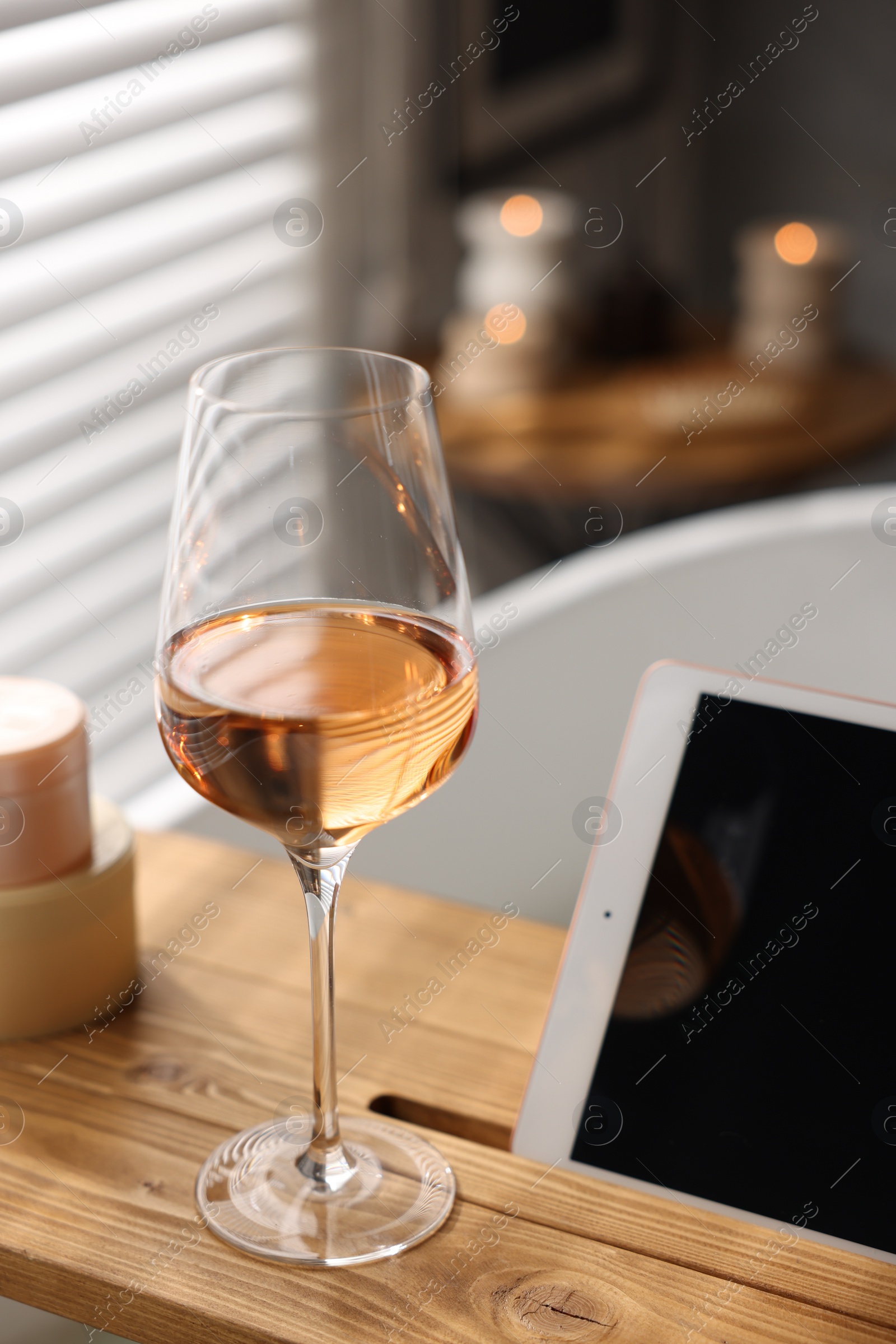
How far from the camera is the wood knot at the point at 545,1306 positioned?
0.43 meters

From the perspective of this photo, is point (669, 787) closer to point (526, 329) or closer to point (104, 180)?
point (104, 180)

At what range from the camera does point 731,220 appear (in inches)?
114

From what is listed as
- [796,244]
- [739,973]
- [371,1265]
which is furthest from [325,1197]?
[796,244]

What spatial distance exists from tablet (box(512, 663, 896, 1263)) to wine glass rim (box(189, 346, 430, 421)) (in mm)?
169

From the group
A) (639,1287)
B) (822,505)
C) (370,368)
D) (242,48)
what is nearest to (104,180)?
(242,48)

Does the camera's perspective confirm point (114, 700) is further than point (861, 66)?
No

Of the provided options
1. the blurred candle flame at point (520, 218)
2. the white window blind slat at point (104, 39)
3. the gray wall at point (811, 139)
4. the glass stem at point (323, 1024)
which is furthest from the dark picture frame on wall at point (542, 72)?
the glass stem at point (323, 1024)

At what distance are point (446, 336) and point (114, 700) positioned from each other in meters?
0.72

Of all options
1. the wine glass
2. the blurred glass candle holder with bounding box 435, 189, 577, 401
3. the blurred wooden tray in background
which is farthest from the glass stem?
the blurred glass candle holder with bounding box 435, 189, 577, 401

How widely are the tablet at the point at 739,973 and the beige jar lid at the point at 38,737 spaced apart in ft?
0.72

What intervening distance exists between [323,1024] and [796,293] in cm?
165

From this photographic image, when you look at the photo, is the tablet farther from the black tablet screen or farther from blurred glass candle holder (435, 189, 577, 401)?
blurred glass candle holder (435, 189, 577, 401)

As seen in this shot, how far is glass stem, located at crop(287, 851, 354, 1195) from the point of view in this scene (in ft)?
1.56

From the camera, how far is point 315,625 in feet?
1.47
